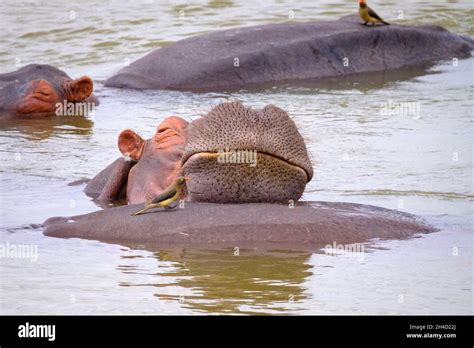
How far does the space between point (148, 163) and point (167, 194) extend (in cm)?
73

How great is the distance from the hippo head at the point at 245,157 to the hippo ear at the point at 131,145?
31.4 inches

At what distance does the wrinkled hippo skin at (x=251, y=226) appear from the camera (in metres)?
6.29

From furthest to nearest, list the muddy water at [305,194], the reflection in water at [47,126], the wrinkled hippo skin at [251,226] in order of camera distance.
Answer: the reflection in water at [47,126]
the wrinkled hippo skin at [251,226]
the muddy water at [305,194]

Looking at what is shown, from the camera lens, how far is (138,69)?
42.1 ft

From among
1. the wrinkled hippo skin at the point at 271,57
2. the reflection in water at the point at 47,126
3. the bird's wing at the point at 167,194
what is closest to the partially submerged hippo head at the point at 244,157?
the bird's wing at the point at 167,194

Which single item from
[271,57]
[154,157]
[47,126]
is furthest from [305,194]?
[271,57]

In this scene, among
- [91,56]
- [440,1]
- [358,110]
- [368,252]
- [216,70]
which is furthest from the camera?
[440,1]

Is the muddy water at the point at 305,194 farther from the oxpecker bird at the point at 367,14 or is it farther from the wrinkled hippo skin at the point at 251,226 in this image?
the oxpecker bird at the point at 367,14

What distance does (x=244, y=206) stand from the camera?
20.8 feet

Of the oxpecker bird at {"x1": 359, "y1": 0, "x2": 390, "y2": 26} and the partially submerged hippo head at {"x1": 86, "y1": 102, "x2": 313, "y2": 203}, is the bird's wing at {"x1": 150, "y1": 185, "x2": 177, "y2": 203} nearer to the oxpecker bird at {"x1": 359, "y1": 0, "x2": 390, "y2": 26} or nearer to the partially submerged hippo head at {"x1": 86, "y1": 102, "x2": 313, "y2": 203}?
the partially submerged hippo head at {"x1": 86, "y1": 102, "x2": 313, "y2": 203}
